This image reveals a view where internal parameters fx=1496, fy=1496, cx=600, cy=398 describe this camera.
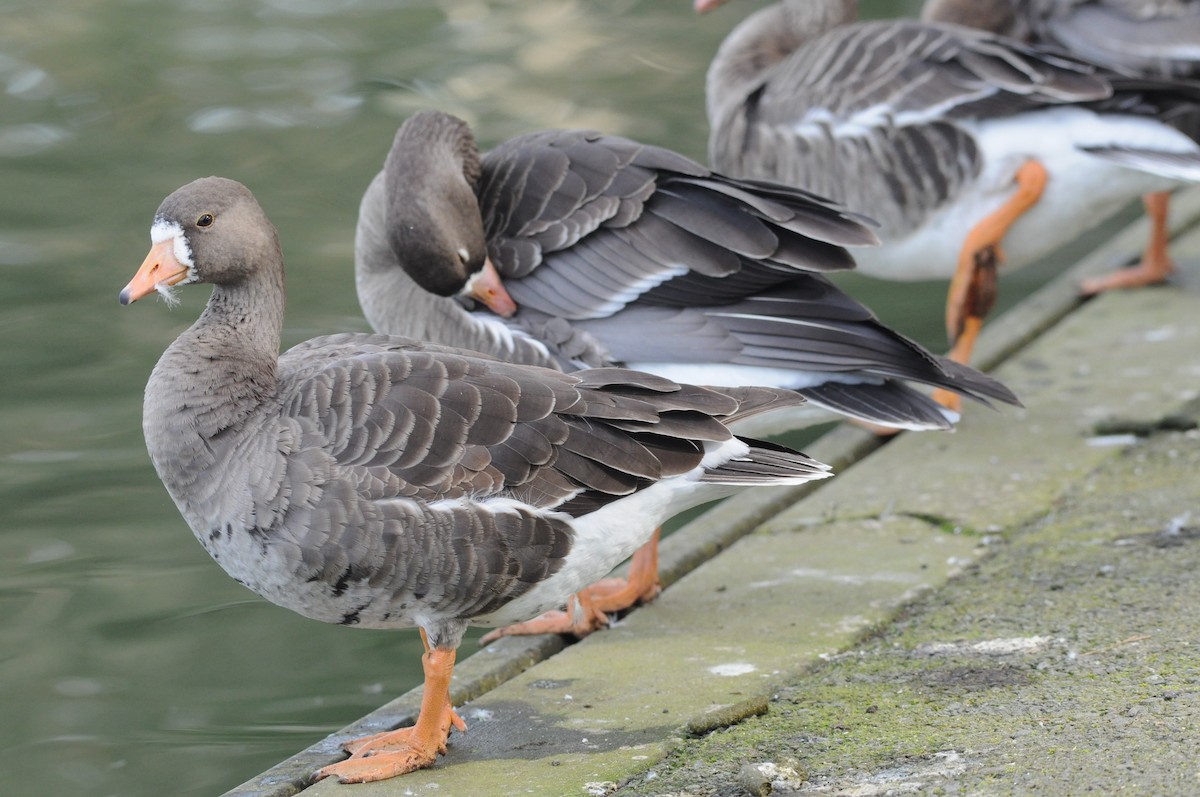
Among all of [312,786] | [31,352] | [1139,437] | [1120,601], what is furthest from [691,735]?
[31,352]

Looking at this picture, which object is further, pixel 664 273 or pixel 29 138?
pixel 29 138

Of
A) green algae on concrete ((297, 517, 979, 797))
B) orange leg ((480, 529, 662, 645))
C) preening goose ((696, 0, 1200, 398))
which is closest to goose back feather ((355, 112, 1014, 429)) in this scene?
green algae on concrete ((297, 517, 979, 797))

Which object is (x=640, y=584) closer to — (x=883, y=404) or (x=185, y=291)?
(x=883, y=404)

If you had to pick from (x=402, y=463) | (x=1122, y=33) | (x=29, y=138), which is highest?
(x=1122, y=33)

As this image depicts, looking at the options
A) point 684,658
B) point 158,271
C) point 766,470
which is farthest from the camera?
point 684,658

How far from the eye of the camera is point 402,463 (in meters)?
3.72

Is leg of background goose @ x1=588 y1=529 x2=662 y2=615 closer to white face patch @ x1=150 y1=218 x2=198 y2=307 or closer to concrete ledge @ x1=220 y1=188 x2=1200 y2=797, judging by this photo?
concrete ledge @ x1=220 y1=188 x2=1200 y2=797

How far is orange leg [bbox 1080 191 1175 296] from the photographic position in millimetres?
7230

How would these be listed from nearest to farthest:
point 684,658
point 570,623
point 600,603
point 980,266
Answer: point 684,658 → point 570,623 → point 600,603 → point 980,266

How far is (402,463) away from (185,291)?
5.30 m

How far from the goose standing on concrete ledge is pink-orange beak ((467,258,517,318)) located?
2.82ft

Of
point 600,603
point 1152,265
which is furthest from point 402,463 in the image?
point 1152,265

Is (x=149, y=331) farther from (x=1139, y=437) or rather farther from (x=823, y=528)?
(x=1139, y=437)

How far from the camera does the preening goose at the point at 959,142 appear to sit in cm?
597
